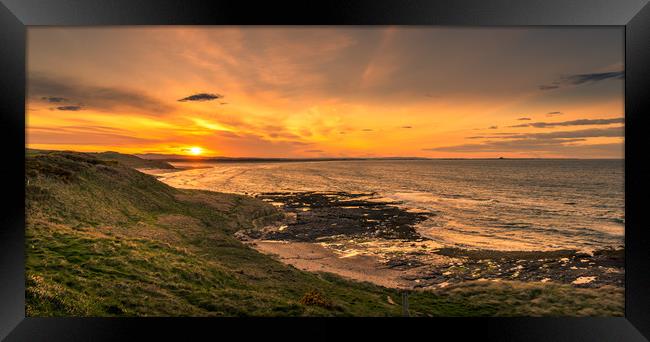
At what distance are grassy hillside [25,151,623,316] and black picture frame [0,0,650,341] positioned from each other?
95cm

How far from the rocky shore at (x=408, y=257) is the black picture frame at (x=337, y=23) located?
20.4 ft

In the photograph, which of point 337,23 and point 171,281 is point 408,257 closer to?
point 171,281

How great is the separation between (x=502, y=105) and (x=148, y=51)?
4624 centimetres

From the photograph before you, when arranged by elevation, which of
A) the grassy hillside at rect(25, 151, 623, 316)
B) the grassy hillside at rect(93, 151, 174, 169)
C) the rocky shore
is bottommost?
the rocky shore

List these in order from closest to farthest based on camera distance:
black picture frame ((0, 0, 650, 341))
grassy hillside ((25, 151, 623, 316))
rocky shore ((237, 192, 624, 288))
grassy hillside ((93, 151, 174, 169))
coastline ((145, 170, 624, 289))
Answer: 1. black picture frame ((0, 0, 650, 341))
2. grassy hillside ((25, 151, 623, 316))
3. coastline ((145, 170, 624, 289))
4. rocky shore ((237, 192, 624, 288))
5. grassy hillside ((93, 151, 174, 169))

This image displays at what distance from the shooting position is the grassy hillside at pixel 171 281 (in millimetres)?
6690

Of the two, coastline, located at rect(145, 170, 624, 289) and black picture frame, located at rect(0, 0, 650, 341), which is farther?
coastline, located at rect(145, 170, 624, 289)

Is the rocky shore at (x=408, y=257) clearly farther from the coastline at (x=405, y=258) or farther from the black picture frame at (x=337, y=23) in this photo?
the black picture frame at (x=337, y=23)

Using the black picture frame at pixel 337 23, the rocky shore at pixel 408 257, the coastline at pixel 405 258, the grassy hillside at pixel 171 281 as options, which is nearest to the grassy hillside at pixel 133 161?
the grassy hillside at pixel 171 281

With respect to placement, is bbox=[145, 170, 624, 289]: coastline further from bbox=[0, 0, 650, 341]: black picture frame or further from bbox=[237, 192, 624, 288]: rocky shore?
bbox=[0, 0, 650, 341]: black picture frame

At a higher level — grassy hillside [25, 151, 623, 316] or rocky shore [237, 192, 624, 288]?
grassy hillside [25, 151, 623, 316]

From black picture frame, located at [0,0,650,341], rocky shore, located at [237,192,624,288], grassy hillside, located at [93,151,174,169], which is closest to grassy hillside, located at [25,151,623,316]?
black picture frame, located at [0,0,650,341]

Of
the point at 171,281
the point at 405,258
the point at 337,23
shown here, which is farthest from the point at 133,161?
the point at 337,23

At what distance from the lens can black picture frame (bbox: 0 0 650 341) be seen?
531 centimetres
